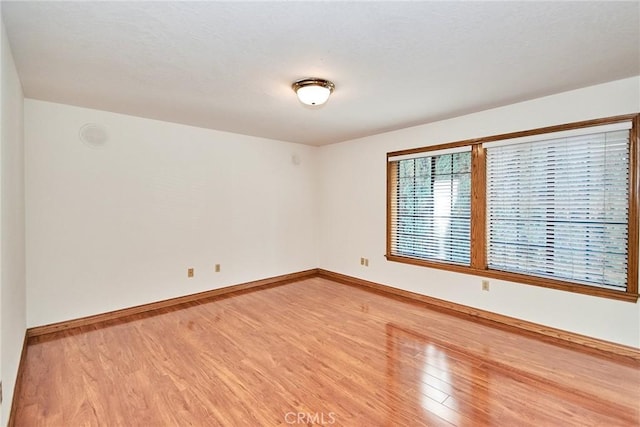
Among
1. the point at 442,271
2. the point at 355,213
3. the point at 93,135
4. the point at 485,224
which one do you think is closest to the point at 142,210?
the point at 93,135

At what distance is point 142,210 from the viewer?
3.60 metres

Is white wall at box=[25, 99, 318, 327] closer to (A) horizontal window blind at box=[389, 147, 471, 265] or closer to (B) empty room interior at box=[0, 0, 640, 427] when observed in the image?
(B) empty room interior at box=[0, 0, 640, 427]

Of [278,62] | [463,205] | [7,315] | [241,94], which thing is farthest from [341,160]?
[7,315]

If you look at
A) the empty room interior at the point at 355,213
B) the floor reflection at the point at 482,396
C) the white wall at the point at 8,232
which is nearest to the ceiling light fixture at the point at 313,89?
the empty room interior at the point at 355,213

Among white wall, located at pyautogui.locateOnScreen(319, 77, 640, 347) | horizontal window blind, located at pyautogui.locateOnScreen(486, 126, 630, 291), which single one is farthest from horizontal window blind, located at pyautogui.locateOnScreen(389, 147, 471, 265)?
horizontal window blind, located at pyautogui.locateOnScreen(486, 126, 630, 291)

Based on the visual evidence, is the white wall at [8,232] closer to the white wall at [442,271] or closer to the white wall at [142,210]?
the white wall at [142,210]

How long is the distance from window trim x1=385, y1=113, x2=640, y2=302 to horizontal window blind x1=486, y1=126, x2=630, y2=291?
5cm

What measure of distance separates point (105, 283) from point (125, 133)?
1.69 metres

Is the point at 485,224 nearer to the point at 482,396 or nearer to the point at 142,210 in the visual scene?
the point at 482,396

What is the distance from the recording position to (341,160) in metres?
5.12

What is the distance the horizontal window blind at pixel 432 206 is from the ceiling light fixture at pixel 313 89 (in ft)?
6.45

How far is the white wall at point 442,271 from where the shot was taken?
8.71 ft

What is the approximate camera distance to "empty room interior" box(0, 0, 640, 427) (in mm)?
1822

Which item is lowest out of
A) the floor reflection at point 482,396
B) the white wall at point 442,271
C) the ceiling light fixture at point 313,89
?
the floor reflection at point 482,396
